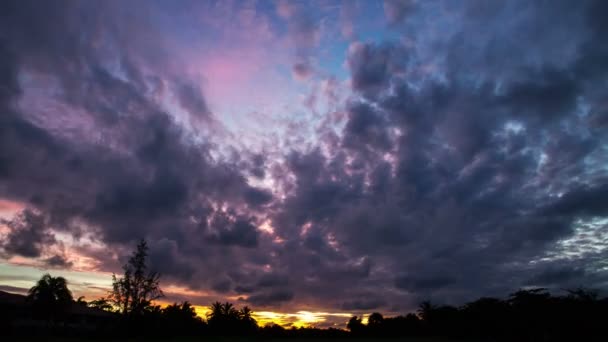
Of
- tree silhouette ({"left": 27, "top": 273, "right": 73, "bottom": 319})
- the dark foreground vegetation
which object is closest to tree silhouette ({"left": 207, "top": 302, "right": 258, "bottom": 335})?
the dark foreground vegetation

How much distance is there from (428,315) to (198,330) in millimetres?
64394

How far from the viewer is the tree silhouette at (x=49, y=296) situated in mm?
58562

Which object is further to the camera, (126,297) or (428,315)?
(428,315)

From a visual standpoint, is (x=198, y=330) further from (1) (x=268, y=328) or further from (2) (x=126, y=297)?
(1) (x=268, y=328)

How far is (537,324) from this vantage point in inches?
2442

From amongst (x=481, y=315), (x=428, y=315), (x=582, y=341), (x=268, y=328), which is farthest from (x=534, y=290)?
(x=268, y=328)

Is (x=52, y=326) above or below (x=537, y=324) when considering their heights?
below

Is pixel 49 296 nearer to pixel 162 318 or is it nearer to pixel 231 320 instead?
pixel 162 318

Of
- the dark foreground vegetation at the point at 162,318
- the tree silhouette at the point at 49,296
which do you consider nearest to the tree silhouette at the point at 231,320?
the dark foreground vegetation at the point at 162,318

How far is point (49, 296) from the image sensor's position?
58938 mm

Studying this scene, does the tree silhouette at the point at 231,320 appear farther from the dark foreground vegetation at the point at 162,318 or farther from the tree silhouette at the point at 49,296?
the tree silhouette at the point at 49,296

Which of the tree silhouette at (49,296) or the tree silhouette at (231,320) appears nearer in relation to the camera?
the tree silhouette at (49,296)

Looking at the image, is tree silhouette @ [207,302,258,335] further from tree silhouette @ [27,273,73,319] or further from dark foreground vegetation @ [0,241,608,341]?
tree silhouette @ [27,273,73,319]

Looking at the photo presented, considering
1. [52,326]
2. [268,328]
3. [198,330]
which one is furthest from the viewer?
[268,328]
